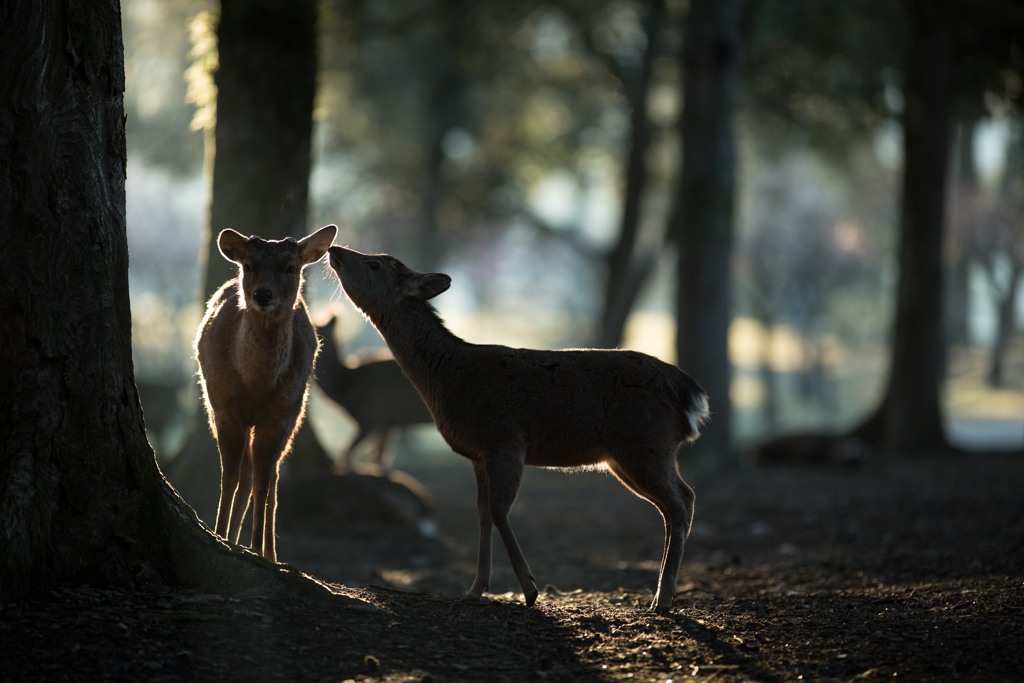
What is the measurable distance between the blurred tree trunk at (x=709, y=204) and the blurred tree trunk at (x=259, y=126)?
818 cm

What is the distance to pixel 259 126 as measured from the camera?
9.45m

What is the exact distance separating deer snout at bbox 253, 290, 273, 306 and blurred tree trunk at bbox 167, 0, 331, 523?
384 cm

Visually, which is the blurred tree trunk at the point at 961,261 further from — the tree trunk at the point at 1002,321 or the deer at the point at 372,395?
the deer at the point at 372,395

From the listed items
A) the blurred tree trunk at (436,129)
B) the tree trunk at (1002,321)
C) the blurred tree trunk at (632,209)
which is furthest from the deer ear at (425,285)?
the tree trunk at (1002,321)

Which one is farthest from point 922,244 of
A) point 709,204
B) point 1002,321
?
point 1002,321

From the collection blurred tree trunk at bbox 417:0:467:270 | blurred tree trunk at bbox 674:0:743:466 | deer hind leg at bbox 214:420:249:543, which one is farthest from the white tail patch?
blurred tree trunk at bbox 417:0:467:270

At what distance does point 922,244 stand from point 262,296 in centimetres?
1426

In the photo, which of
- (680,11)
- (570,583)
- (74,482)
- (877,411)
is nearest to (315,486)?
(570,583)

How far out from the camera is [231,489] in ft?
19.7

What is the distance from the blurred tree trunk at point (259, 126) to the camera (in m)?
9.32

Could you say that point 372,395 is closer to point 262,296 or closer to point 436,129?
point 262,296

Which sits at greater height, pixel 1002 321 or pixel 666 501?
pixel 1002 321

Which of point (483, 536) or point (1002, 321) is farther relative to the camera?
point (1002, 321)

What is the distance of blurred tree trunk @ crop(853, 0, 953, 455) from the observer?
16.5m
